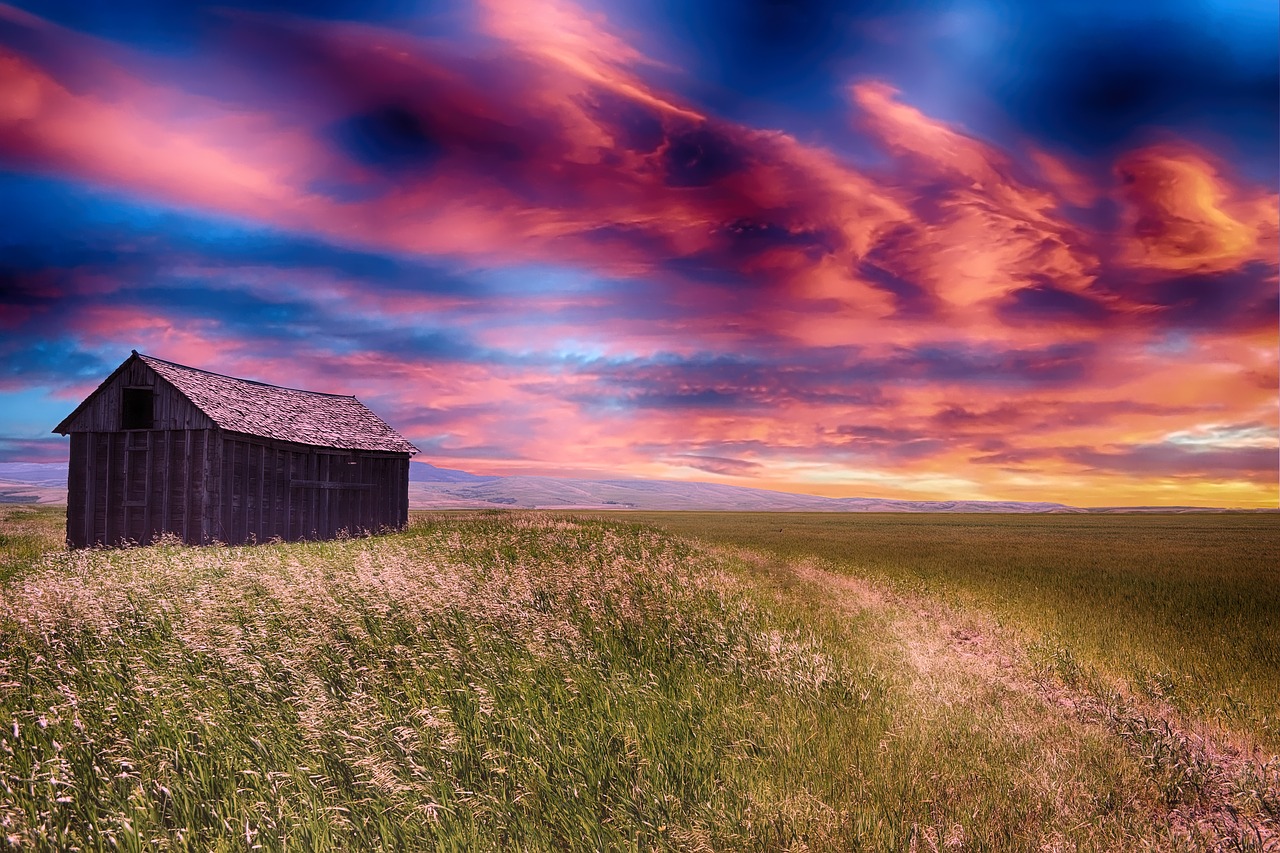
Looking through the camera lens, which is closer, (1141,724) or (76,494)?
(1141,724)

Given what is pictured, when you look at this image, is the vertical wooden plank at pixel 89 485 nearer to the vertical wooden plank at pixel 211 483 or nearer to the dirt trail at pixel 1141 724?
the vertical wooden plank at pixel 211 483

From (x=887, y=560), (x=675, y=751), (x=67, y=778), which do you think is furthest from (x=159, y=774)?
(x=887, y=560)

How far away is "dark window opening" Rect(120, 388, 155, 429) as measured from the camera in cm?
2538

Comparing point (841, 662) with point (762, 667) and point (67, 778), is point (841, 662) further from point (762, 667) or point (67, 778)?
point (67, 778)

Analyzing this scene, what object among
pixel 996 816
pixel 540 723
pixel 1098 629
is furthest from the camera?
pixel 1098 629

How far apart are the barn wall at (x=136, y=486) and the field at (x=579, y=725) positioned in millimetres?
16276

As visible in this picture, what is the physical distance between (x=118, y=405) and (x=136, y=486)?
128 inches

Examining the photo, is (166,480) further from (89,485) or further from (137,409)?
(137,409)

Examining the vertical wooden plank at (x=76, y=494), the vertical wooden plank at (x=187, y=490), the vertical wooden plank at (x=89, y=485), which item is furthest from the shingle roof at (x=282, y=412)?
the vertical wooden plank at (x=76, y=494)

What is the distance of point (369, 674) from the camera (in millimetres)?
6387

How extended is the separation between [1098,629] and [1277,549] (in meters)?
33.4

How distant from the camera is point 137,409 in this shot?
25.9 metres

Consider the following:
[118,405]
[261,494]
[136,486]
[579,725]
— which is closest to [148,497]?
[136,486]

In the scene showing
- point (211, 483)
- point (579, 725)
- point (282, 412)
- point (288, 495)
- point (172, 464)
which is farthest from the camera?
point (282, 412)
